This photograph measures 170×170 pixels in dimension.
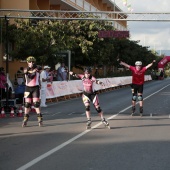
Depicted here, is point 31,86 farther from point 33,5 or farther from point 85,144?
point 33,5

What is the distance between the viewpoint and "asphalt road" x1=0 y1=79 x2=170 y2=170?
23.7 ft

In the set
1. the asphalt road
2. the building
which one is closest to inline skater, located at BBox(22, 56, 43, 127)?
the asphalt road

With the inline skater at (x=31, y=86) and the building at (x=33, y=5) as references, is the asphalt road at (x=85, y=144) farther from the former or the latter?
the building at (x=33, y=5)

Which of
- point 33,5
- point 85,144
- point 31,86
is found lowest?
point 85,144

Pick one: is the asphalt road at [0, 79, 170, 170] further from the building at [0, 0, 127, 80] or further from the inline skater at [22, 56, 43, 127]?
the building at [0, 0, 127, 80]

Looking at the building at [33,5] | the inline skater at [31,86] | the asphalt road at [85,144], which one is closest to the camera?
the asphalt road at [85,144]

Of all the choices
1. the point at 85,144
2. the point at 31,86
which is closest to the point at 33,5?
the point at 31,86

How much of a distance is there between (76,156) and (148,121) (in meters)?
5.72

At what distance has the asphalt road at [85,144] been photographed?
23.7ft

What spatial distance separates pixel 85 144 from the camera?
9.12 metres

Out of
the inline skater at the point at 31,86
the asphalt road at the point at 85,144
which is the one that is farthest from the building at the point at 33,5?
the asphalt road at the point at 85,144

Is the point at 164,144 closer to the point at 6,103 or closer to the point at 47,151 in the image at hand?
the point at 47,151

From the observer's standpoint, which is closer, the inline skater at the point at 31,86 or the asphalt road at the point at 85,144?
the asphalt road at the point at 85,144

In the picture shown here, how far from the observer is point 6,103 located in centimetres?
1606
